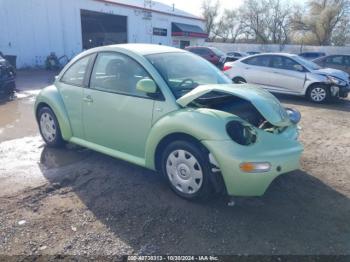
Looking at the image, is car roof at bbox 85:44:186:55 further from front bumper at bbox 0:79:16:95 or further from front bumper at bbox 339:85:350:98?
front bumper at bbox 339:85:350:98

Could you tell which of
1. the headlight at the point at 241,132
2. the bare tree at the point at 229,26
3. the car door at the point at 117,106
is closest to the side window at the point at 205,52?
the car door at the point at 117,106

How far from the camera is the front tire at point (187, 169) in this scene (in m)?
3.38

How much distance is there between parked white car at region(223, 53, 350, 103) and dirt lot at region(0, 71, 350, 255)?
544 centimetres

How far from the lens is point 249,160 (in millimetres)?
3129

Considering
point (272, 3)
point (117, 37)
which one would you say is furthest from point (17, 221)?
point (272, 3)

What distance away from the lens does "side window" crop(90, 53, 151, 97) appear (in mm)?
4006

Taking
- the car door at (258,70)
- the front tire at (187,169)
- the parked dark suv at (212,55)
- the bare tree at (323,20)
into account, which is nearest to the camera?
the front tire at (187,169)

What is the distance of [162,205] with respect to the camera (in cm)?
356

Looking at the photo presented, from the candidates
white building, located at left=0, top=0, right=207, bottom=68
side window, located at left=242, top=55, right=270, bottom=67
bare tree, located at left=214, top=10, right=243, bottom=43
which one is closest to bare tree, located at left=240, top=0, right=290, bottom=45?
bare tree, located at left=214, top=10, right=243, bottom=43

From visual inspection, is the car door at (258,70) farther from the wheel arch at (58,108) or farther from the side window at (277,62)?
the wheel arch at (58,108)

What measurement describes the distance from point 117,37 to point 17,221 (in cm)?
2936

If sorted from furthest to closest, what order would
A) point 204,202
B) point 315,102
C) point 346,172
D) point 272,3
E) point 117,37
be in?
point 272,3 < point 117,37 < point 315,102 < point 346,172 < point 204,202

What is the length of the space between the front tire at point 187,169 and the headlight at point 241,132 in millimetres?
358

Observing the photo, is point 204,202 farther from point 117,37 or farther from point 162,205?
point 117,37
